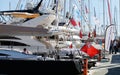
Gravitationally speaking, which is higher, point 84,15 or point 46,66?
point 84,15

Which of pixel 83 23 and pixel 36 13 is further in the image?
pixel 83 23

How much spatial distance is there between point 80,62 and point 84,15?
27.9 metres

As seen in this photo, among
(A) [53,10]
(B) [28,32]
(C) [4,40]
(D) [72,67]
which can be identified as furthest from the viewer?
(A) [53,10]

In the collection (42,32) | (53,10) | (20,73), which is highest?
(53,10)

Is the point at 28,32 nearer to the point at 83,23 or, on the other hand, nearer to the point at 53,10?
the point at 53,10

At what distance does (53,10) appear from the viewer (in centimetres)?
3256

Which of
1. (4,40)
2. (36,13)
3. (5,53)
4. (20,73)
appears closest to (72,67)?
(20,73)

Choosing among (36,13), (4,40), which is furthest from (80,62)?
(36,13)

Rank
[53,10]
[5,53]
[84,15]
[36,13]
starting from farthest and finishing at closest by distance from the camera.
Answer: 1. [84,15]
2. [53,10]
3. [36,13]
4. [5,53]

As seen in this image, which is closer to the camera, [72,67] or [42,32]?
[72,67]

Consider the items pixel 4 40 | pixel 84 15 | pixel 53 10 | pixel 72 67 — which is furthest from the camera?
Answer: pixel 84 15

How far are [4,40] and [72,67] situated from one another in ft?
40.9

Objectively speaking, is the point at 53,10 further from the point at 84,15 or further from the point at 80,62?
the point at 80,62

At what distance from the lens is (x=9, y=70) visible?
1509 cm
